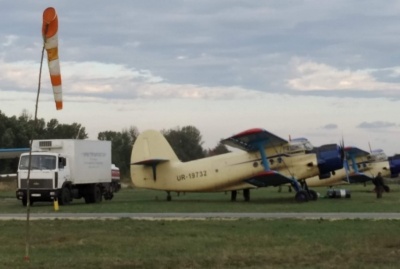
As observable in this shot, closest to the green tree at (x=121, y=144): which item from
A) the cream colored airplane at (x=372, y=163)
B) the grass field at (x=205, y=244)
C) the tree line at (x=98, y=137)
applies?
the tree line at (x=98, y=137)

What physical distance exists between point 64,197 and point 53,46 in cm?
2415

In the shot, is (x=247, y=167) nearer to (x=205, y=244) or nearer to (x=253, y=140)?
(x=253, y=140)

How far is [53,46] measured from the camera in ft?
36.3

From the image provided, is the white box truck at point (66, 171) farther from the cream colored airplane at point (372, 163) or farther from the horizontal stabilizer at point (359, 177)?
the cream colored airplane at point (372, 163)

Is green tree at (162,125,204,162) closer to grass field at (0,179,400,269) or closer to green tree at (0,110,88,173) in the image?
green tree at (0,110,88,173)

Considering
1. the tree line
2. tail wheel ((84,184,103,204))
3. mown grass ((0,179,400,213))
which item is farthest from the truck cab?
the tree line

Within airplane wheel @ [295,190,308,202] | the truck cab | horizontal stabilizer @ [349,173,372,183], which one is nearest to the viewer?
the truck cab

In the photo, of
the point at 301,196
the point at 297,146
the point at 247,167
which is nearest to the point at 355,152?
the point at 297,146

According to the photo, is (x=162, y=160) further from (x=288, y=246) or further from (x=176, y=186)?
(x=288, y=246)

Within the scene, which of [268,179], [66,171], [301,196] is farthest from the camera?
[268,179]

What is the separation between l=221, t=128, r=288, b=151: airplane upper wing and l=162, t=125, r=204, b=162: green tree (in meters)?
79.6

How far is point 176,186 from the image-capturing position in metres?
37.7

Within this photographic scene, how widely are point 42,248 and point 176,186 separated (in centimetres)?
2411

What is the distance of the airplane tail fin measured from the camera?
38125mm
